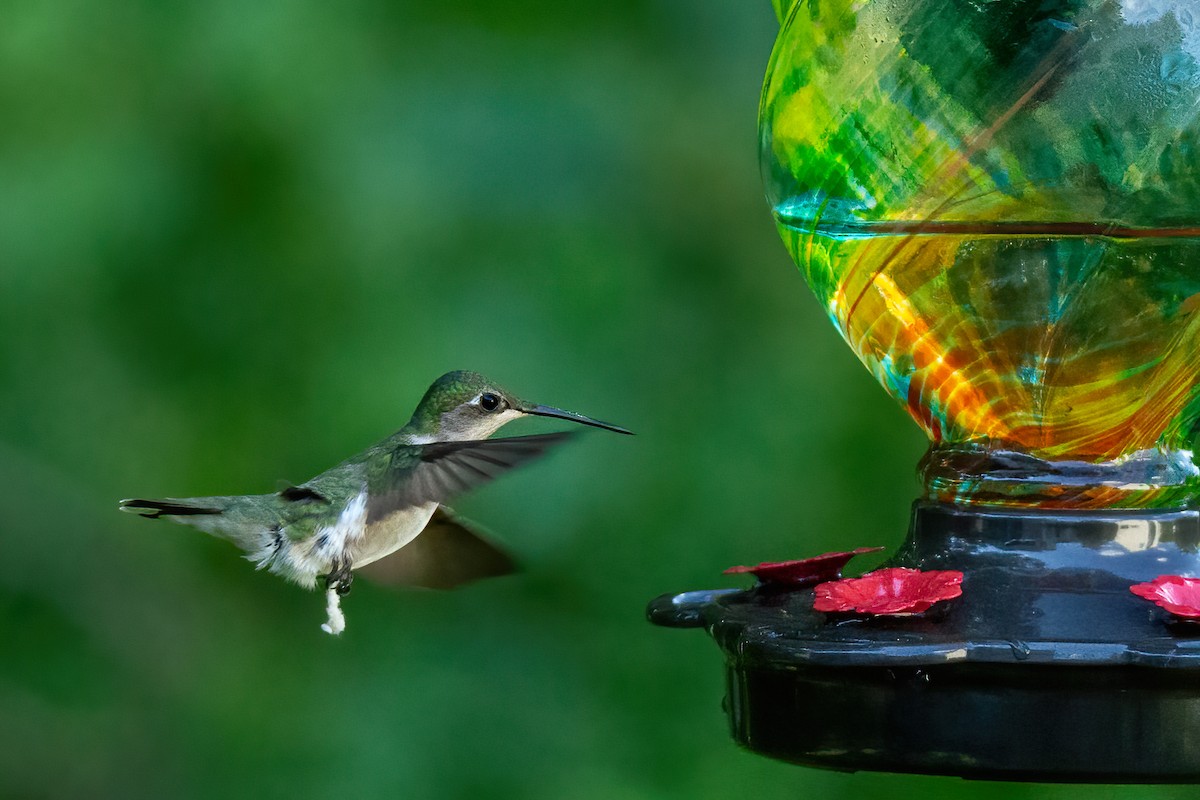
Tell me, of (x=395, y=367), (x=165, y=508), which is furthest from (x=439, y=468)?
(x=395, y=367)

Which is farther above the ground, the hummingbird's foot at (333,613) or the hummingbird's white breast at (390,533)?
the hummingbird's white breast at (390,533)

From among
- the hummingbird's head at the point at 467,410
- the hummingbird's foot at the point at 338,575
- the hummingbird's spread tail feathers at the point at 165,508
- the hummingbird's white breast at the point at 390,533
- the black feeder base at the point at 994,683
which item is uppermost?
the hummingbird's head at the point at 467,410

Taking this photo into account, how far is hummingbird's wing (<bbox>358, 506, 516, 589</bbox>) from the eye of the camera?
8.55 feet

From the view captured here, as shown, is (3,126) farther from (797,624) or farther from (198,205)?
(797,624)

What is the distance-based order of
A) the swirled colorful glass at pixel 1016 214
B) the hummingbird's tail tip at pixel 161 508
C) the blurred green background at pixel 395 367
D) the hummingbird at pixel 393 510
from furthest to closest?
the blurred green background at pixel 395 367
the hummingbird at pixel 393 510
the hummingbird's tail tip at pixel 161 508
the swirled colorful glass at pixel 1016 214

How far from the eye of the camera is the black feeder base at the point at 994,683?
4.94 ft

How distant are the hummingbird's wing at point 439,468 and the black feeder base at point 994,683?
51cm

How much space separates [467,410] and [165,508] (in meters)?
0.54

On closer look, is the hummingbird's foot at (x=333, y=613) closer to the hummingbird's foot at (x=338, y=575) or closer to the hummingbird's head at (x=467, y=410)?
the hummingbird's foot at (x=338, y=575)

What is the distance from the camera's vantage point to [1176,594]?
5.10 ft

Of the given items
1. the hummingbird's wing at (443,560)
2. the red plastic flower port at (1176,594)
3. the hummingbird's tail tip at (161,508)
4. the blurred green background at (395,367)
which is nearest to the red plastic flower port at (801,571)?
the red plastic flower port at (1176,594)

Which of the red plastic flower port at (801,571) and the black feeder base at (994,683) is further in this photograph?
the red plastic flower port at (801,571)

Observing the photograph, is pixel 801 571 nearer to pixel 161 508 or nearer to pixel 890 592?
pixel 890 592

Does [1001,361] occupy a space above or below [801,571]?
above
